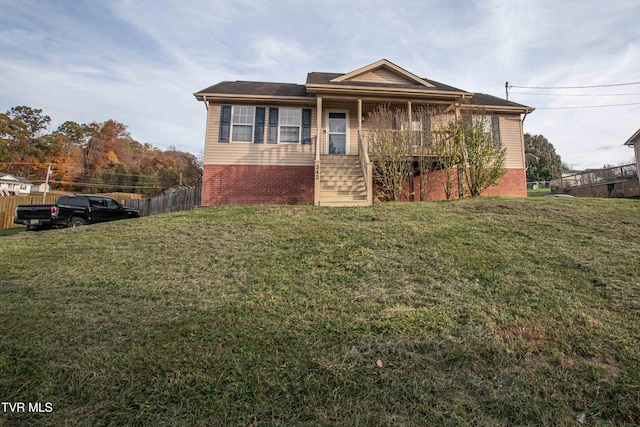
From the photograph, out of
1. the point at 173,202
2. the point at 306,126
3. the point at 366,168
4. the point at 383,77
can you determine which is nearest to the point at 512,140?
the point at 383,77

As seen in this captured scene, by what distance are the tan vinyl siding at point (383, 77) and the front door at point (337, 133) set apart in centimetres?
175

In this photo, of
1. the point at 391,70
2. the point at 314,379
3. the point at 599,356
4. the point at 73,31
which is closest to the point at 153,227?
the point at 314,379

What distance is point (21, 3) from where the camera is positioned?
917 centimetres

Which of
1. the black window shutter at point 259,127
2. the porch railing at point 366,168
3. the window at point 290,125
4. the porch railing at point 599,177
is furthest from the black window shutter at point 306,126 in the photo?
the porch railing at point 599,177

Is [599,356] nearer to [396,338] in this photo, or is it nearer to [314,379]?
[396,338]

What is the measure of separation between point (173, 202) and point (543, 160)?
42733 mm

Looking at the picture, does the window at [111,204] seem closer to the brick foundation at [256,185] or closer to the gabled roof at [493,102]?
the brick foundation at [256,185]

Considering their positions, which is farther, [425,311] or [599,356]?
[425,311]

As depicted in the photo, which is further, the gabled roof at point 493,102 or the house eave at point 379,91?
the gabled roof at point 493,102

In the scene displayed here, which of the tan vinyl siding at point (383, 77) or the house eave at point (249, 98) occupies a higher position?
the tan vinyl siding at point (383, 77)

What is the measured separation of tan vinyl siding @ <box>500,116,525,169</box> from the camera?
1348cm

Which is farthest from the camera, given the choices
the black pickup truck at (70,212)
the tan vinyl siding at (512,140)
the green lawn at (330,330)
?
the tan vinyl siding at (512,140)

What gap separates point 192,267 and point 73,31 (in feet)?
40.2

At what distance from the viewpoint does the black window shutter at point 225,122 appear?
474 inches
